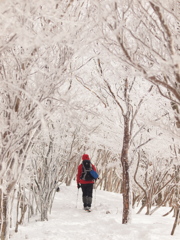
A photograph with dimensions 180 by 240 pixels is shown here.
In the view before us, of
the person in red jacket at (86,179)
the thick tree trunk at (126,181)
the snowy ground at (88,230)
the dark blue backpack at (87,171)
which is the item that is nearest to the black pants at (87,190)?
the person in red jacket at (86,179)

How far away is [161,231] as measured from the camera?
5.38m

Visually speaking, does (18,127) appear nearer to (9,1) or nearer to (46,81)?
(46,81)

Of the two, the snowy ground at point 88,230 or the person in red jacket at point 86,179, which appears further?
the person in red jacket at point 86,179

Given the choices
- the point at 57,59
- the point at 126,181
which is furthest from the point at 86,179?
the point at 57,59

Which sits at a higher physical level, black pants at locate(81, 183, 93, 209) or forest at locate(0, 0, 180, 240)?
forest at locate(0, 0, 180, 240)

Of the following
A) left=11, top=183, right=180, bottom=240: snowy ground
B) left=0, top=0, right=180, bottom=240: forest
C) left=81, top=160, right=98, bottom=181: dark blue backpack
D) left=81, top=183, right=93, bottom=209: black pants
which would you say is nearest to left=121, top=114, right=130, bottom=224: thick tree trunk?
left=0, top=0, right=180, bottom=240: forest

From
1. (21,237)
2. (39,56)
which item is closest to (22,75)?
(39,56)

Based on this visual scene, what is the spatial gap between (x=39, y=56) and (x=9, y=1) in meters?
1.19

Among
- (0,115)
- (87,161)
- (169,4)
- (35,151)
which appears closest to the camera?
(169,4)

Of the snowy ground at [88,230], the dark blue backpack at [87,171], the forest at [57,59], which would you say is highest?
the forest at [57,59]

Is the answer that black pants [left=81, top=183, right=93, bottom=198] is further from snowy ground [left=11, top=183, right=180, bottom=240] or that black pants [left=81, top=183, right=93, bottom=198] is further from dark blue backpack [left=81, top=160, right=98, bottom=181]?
snowy ground [left=11, top=183, right=180, bottom=240]

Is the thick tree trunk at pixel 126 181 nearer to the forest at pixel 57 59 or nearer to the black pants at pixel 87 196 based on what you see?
the forest at pixel 57 59

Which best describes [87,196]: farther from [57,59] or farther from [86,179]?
[57,59]

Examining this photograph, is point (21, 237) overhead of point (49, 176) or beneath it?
beneath
